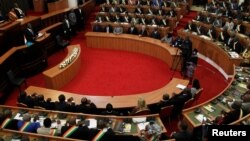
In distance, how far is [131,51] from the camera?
1576 cm

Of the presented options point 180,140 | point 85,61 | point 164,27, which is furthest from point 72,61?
point 180,140

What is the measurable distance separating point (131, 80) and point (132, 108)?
3.44 meters

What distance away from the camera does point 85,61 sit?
569 inches

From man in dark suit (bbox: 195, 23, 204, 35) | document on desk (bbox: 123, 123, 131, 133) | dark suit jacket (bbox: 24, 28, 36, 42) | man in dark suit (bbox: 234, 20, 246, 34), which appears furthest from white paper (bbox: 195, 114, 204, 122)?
dark suit jacket (bbox: 24, 28, 36, 42)

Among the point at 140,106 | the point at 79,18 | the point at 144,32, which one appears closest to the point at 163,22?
the point at 144,32

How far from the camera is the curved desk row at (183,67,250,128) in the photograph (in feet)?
26.2

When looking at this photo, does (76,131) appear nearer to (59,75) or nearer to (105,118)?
(105,118)

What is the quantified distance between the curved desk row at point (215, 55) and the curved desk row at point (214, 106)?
2001 millimetres

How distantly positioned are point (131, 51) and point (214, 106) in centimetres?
781

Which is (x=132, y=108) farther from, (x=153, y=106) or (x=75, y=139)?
(x=75, y=139)

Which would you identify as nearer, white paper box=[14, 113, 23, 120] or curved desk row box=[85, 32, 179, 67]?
white paper box=[14, 113, 23, 120]

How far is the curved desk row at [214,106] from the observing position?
7.98 meters

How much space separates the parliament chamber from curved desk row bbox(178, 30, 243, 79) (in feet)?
0.14

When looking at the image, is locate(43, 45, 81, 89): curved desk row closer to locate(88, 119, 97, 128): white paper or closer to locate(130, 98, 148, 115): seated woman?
locate(88, 119, 97, 128): white paper
